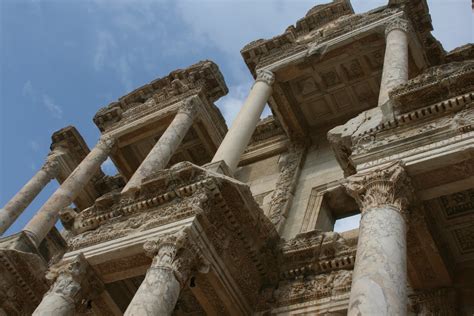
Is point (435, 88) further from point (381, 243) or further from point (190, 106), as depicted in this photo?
point (190, 106)

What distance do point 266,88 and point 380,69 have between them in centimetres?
370

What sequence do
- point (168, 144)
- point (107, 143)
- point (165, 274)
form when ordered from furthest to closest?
point (107, 143) < point (168, 144) < point (165, 274)

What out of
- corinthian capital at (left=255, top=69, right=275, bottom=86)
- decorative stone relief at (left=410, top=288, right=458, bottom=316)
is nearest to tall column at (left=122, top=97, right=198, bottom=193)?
corinthian capital at (left=255, top=69, right=275, bottom=86)

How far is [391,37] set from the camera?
611 inches

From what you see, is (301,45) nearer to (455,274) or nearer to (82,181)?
(82,181)

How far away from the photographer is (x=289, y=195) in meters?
16.4

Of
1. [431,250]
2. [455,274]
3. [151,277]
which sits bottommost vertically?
[455,274]

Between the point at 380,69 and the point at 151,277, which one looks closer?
the point at 151,277

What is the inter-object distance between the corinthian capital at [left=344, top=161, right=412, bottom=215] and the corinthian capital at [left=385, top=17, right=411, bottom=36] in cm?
723

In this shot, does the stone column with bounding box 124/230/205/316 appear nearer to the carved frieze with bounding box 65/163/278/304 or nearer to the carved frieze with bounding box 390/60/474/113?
the carved frieze with bounding box 65/163/278/304

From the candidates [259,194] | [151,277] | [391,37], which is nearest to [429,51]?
[391,37]

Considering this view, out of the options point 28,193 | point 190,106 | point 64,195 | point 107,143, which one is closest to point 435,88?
point 190,106

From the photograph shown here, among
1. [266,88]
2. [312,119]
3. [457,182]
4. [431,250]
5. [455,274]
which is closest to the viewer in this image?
[457,182]

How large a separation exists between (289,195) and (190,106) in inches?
168
